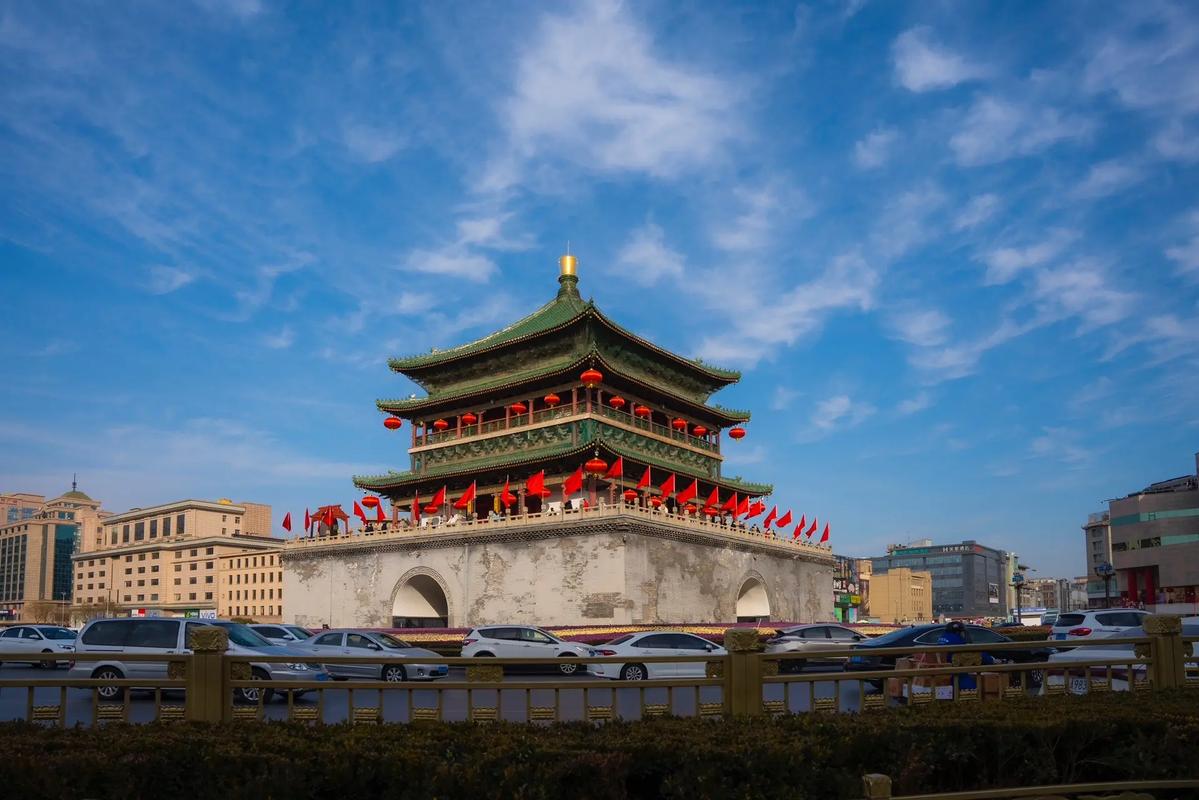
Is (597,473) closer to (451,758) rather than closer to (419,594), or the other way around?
(419,594)

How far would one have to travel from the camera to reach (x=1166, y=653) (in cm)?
895

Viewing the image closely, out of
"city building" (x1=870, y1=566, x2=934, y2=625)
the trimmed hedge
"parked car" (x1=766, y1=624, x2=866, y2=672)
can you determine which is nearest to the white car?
"parked car" (x1=766, y1=624, x2=866, y2=672)

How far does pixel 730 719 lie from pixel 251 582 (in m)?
98.1

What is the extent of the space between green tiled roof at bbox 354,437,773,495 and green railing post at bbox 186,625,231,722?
32.7 meters

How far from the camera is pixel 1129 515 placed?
66.3 meters

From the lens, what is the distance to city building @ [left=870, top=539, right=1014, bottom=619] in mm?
141250

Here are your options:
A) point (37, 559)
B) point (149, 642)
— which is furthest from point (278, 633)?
point (37, 559)

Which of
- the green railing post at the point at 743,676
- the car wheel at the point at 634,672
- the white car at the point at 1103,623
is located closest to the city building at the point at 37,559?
the car wheel at the point at 634,672

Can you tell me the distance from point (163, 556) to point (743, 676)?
10788 cm

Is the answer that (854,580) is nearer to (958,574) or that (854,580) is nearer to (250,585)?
(958,574)

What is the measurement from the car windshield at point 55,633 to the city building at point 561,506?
15.9 meters

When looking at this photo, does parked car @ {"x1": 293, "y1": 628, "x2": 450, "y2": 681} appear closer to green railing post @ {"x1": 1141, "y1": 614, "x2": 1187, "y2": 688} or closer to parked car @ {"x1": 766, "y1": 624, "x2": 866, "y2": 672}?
parked car @ {"x1": 766, "y1": 624, "x2": 866, "y2": 672}

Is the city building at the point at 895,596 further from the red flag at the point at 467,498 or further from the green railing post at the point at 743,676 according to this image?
the green railing post at the point at 743,676

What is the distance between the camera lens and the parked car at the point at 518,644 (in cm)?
2312
